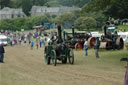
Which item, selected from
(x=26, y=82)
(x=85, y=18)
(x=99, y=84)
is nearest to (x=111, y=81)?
(x=99, y=84)

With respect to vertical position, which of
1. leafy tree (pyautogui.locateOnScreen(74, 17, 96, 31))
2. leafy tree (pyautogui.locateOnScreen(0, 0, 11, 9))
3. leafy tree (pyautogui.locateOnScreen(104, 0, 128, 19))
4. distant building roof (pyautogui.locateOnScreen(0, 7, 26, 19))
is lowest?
leafy tree (pyautogui.locateOnScreen(74, 17, 96, 31))

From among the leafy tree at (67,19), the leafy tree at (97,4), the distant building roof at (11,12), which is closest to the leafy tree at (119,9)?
the leafy tree at (97,4)

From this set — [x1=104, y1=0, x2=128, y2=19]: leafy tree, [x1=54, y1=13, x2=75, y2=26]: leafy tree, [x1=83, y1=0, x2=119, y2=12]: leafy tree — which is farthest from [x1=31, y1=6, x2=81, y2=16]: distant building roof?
[x1=83, y1=0, x2=119, y2=12]: leafy tree

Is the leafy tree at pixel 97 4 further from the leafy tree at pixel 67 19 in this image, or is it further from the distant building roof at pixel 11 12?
the distant building roof at pixel 11 12

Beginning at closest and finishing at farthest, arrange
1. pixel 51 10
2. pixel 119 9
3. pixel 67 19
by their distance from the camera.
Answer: pixel 119 9 → pixel 67 19 → pixel 51 10

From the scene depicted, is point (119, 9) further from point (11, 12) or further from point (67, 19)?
point (11, 12)

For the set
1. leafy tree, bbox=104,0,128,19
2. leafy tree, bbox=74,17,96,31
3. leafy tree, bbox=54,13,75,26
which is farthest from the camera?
leafy tree, bbox=54,13,75,26

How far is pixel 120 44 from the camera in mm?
27844

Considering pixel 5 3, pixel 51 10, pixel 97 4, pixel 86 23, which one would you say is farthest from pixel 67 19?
pixel 5 3

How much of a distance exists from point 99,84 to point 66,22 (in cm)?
6943

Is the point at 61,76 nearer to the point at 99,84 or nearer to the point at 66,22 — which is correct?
the point at 99,84

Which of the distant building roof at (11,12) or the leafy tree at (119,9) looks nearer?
the leafy tree at (119,9)

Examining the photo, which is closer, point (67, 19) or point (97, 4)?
point (97, 4)

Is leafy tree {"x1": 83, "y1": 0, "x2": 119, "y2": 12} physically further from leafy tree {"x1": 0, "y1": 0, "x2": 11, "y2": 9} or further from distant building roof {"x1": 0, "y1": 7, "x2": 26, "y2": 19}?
leafy tree {"x1": 0, "y1": 0, "x2": 11, "y2": 9}
